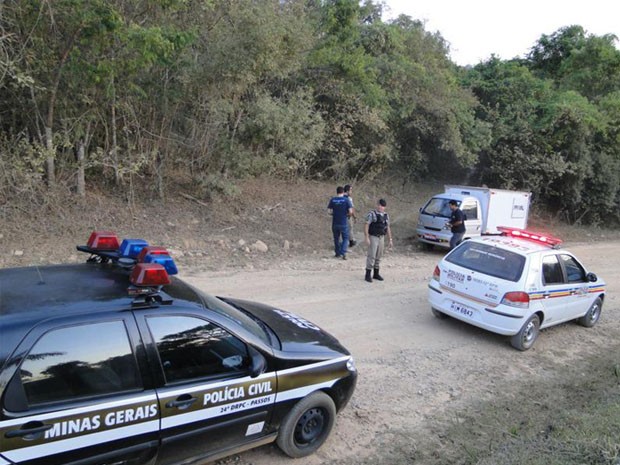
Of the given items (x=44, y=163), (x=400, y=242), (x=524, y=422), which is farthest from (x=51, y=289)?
(x=400, y=242)

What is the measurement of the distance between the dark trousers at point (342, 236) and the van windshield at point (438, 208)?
3.56 m

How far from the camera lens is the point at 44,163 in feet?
36.1

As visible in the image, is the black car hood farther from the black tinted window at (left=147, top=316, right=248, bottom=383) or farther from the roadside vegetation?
the roadside vegetation

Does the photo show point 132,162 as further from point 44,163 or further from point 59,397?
point 59,397

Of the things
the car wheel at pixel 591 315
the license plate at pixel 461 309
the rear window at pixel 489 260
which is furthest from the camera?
the car wheel at pixel 591 315

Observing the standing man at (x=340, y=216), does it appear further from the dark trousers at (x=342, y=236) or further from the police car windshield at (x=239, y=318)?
the police car windshield at (x=239, y=318)

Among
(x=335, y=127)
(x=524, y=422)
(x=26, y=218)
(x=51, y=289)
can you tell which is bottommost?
(x=524, y=422)

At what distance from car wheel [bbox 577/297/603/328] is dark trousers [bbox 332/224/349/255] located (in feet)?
17.5

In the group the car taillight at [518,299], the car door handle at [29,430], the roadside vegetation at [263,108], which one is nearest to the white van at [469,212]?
the roadside vegetation at [263,108]

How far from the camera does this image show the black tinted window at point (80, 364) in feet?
8.86

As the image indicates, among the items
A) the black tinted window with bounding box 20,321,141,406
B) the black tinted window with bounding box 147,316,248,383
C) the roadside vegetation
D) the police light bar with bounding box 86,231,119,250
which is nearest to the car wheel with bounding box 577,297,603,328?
the black tinted window with bounding box 147,316,248,383

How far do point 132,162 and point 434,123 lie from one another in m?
12.2

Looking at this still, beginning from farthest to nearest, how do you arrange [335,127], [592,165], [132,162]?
[592,165] < [335,127] < [132,162]

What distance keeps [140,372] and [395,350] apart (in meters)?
4.18
